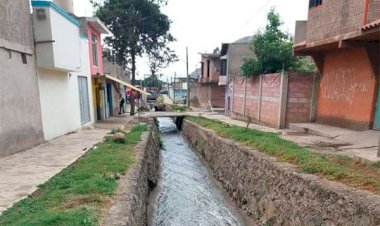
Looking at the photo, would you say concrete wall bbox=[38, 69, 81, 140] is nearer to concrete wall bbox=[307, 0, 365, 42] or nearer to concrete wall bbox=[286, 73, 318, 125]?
concrete wall bbox=[286, 73, 318, 125]

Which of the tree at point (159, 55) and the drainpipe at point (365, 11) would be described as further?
the tree at point (159, 55)

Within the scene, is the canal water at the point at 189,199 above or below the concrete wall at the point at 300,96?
below

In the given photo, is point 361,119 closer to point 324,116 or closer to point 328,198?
point 324,116

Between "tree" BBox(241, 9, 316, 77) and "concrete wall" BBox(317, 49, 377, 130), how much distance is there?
13.2 ft

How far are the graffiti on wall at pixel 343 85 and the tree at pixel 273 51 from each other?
4.06 m

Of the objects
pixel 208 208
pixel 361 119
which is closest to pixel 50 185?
pixel 208 208

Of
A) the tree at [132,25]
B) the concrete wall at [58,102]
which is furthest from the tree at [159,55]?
the concrete wall at [58,102]

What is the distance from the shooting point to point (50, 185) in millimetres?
5176

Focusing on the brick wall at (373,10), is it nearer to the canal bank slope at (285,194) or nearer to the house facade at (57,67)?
the canal bank slope at (285,194)

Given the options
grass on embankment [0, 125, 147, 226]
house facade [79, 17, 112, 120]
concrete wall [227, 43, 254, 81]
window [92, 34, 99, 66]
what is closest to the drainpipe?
grass on embankment [0, 125, 147, 226]

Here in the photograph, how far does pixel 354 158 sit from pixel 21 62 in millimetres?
9530

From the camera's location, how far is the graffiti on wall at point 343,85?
9.95 metres

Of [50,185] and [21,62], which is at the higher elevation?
[21,62]

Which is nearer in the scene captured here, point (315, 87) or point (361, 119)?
point (361, 119)
